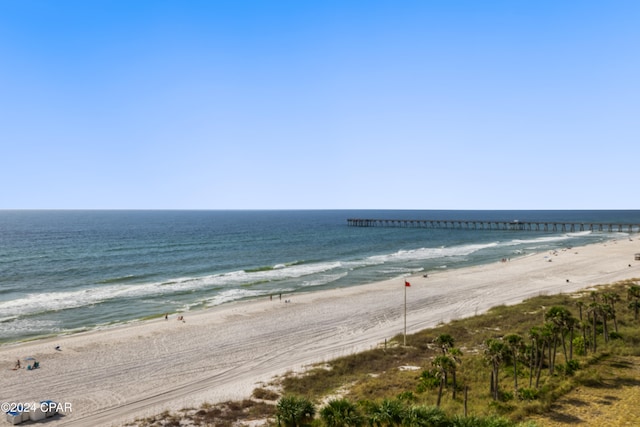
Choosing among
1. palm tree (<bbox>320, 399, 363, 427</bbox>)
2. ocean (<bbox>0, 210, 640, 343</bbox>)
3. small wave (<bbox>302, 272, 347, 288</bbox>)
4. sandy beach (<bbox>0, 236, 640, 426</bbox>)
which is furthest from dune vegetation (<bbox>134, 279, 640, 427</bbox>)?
small wave (<bbox>302, 272, 347, 288</bbox>)

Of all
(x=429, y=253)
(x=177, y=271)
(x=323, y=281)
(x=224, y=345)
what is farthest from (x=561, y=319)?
(x=429, y=253)

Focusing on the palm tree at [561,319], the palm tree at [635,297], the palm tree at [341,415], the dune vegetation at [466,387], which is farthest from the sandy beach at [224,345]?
the palm tree at [561,319]

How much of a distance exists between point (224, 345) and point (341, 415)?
1951 cm

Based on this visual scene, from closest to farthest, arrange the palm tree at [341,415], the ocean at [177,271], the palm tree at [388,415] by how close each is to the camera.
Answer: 1. the palm tree at [388,415]
2. the palm tree at [341,415]
3. the ocean at [177,271]

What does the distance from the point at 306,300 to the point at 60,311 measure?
28.8m

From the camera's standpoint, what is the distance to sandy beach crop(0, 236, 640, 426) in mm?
27109

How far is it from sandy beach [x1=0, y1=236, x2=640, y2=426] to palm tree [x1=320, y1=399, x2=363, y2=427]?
8.31m

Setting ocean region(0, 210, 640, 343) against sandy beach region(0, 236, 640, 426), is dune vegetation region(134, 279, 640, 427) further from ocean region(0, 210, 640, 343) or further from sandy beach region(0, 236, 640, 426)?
ocean region(0, 210, 640, 343)

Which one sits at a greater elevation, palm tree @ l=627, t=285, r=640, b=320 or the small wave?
palm tree @ l=627, t=285, r=640, b=320

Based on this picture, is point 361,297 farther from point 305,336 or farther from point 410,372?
point 410,372

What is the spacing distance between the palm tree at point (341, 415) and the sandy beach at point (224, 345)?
831cm

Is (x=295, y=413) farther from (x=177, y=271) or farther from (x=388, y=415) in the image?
(x=177, y=271)

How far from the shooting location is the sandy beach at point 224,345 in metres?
27.1

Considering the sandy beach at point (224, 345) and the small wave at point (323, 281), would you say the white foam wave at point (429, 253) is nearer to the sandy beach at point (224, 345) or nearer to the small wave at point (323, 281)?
the small wave at point (323, 281)
